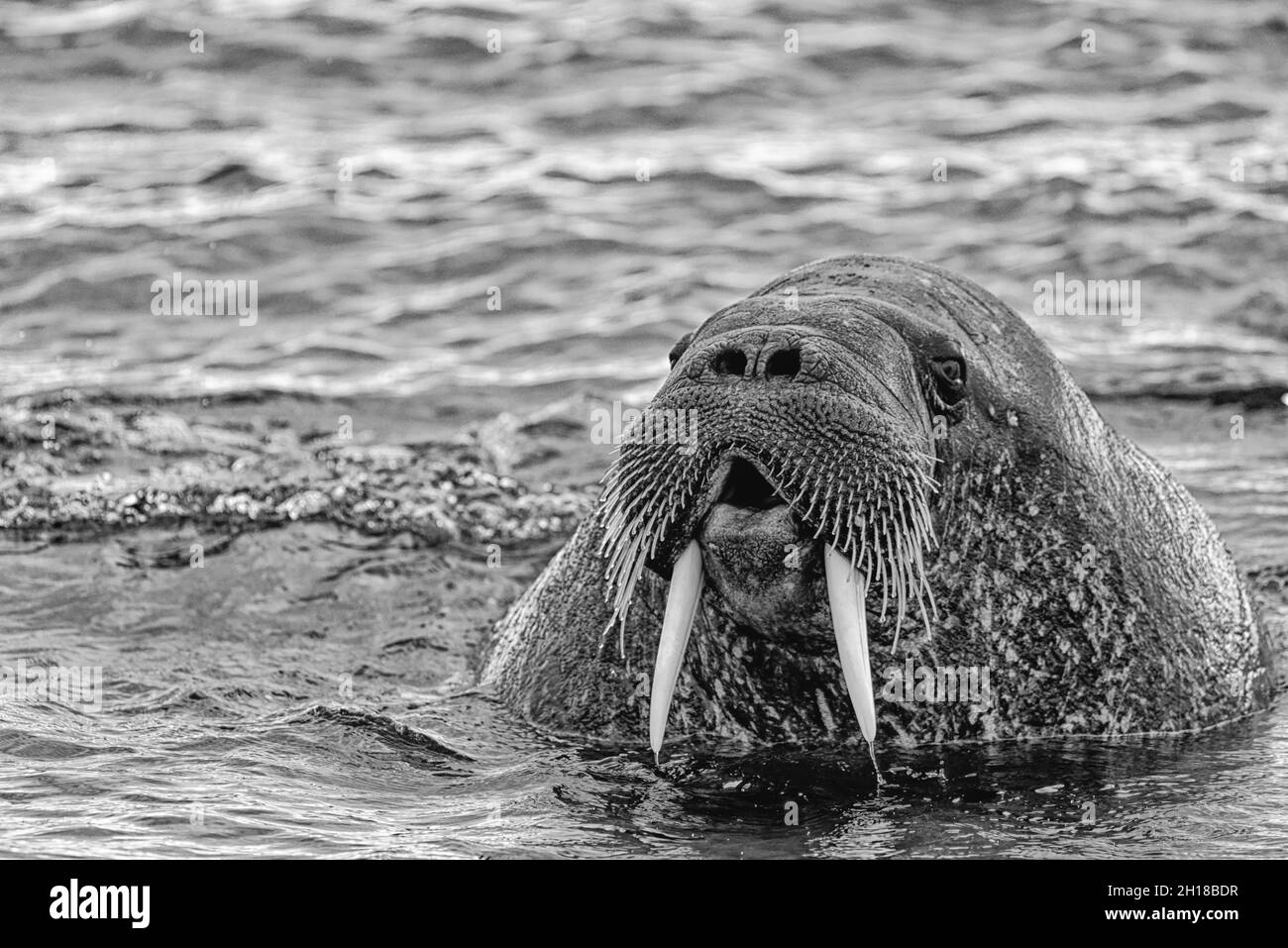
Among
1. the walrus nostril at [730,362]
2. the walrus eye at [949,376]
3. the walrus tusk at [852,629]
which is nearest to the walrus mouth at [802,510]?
the walrus tusk at [852,629]

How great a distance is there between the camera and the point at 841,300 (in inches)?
274

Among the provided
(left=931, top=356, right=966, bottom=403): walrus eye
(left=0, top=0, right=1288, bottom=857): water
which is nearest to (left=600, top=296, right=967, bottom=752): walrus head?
(left=931, top=356, right=966, bottom=403): walrus eye

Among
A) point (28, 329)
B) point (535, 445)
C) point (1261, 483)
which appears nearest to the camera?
point (1261, 483)

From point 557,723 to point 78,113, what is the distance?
50.1ft

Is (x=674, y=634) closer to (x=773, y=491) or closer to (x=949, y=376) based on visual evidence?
(x=773, y=491)

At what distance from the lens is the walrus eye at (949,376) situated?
22.4 feet

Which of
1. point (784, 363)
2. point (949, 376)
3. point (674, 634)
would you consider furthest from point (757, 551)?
point (949, 376)

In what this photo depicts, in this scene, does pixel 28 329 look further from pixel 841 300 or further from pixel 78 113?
pixel 841 300

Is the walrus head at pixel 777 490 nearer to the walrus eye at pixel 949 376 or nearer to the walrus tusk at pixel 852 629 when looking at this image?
the walrus tusk at pixel 852 629

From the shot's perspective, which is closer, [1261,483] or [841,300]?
[841,300]

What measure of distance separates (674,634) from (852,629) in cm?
56

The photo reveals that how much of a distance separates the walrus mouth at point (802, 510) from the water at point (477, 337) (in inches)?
27.7

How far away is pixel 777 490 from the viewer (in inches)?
242
